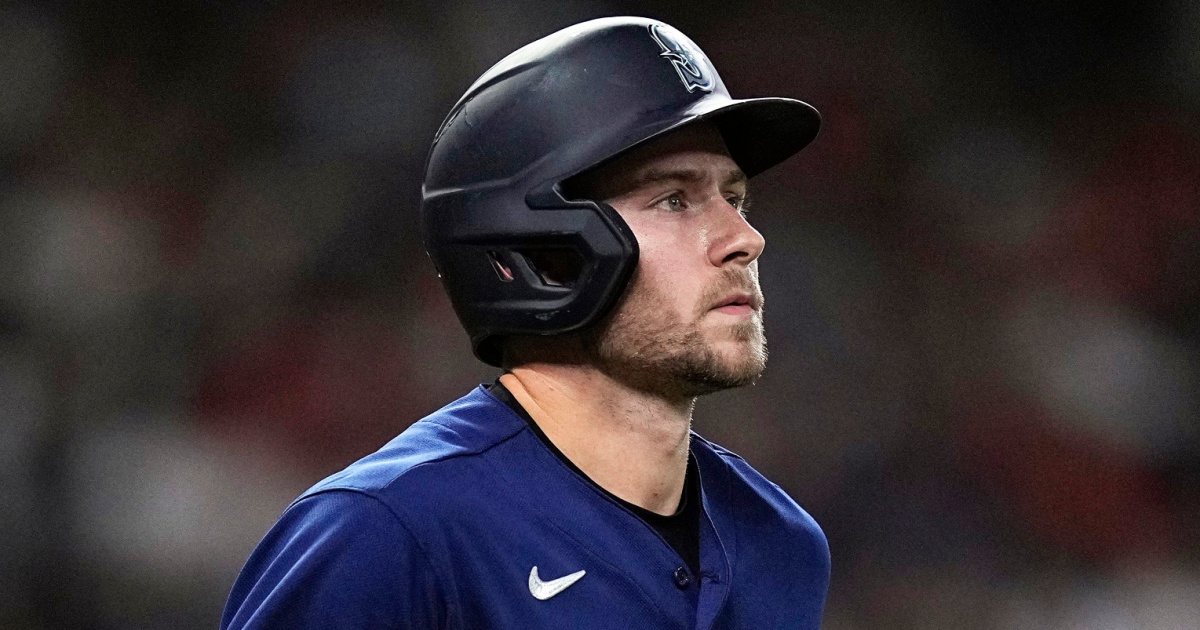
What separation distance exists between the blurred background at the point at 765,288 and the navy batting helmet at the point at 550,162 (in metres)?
2.50

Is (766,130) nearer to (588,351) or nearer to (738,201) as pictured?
(738,201)

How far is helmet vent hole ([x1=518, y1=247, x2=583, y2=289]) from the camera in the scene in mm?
2039

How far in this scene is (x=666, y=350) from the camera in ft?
6.37

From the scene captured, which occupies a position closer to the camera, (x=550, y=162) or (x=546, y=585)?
(x=546, y=585)

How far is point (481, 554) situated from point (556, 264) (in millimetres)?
515

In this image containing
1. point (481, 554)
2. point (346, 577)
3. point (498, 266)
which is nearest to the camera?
point (346, 577)

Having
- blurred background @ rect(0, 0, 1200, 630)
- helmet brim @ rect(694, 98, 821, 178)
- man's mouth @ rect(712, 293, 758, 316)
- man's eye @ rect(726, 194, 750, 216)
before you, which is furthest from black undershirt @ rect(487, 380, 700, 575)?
blurred background @ rect(0, 0, 1200, 630)

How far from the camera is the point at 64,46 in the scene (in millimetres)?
4477

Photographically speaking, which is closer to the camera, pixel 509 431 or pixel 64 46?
pixel 509 431

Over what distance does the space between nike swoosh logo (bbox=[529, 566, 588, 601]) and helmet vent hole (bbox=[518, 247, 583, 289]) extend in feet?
1.56

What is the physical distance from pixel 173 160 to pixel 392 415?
1205 millimetres

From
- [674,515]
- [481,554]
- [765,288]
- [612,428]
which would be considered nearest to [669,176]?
[612,428]

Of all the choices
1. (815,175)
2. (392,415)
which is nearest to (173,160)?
(392,415)

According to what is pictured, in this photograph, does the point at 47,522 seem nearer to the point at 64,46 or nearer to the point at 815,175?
the point at 64,46
